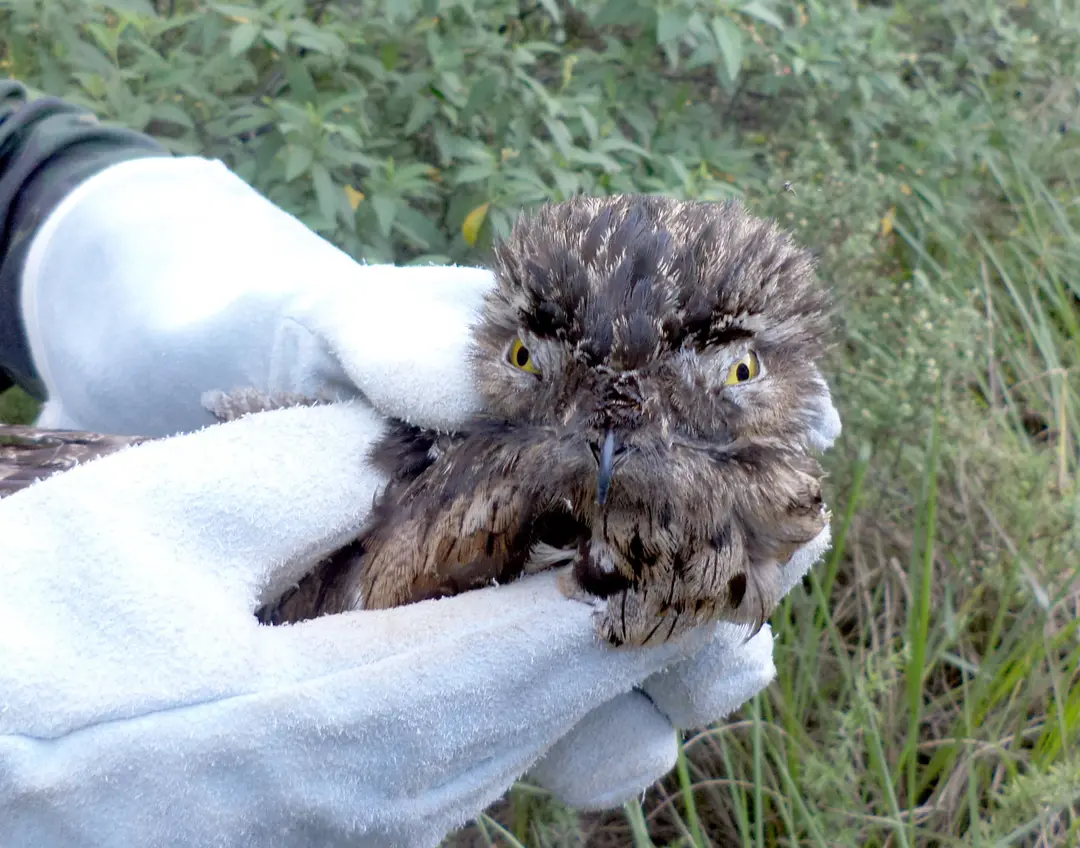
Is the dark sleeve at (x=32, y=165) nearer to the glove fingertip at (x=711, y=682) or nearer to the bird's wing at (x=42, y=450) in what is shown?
the bird's wing at (x=42, y=450)

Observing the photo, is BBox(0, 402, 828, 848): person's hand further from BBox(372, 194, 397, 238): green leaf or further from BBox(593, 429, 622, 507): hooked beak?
BBox(372, 194, 397, 238): green leaf

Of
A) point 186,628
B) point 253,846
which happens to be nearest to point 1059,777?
point 253,846

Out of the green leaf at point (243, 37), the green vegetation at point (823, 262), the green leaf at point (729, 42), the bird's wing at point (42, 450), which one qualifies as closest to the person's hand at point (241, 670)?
the bird's wing at point (42, 450)

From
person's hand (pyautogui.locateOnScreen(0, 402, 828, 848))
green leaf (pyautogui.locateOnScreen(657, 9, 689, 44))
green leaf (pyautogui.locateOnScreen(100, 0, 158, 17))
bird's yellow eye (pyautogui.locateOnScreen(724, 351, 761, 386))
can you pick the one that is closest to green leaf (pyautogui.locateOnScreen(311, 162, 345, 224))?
green leaf (pyautogui.locateOnScreen(100, 0, 158, 17))

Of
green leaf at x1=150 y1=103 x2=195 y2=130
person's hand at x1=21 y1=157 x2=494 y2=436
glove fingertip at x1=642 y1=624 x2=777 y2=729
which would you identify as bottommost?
glove fingertip at x1=642 y1=624 x2=777 y2=729

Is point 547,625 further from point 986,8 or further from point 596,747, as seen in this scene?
point 986,8
